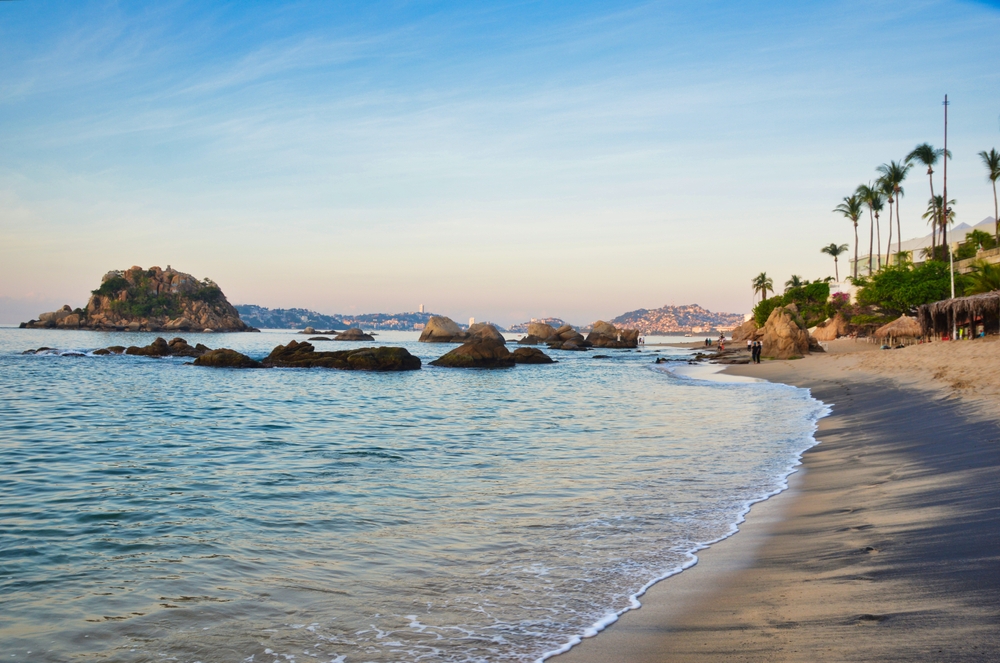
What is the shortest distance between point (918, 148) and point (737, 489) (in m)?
70.5

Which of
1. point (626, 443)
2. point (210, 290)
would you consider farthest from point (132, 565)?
point (210, 290)

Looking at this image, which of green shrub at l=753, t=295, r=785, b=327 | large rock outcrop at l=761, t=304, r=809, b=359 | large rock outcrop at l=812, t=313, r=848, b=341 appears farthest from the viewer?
green shrub at l=753, t=295, r=785, b=327

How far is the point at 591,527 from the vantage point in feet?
25.7

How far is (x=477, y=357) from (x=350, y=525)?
42.0 metres

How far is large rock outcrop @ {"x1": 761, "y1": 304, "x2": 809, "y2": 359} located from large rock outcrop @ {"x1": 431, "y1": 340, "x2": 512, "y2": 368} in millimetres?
19939

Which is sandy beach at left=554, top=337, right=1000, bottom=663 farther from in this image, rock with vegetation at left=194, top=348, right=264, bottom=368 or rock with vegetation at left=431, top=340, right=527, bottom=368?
rock with vegetation at left=431, top=340, right=527, bottom=368

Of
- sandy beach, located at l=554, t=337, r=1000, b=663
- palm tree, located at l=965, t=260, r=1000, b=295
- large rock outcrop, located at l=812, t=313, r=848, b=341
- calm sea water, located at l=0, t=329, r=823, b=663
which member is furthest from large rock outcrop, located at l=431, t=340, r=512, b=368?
sandy beach, located at l=554, t=337, r=1000, b=663

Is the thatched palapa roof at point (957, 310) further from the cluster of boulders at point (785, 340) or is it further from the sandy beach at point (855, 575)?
the sandy beach at point (855, 575)

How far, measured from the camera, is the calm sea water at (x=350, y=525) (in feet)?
15.9

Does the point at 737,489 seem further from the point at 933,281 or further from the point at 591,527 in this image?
the point at 933,281

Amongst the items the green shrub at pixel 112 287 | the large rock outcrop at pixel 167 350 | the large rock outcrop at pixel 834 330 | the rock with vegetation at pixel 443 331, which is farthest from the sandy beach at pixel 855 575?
the green shrub at pixel 112 287

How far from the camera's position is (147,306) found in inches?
6152

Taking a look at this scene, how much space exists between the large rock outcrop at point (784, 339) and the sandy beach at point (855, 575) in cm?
3920

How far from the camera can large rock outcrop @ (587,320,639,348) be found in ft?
309
